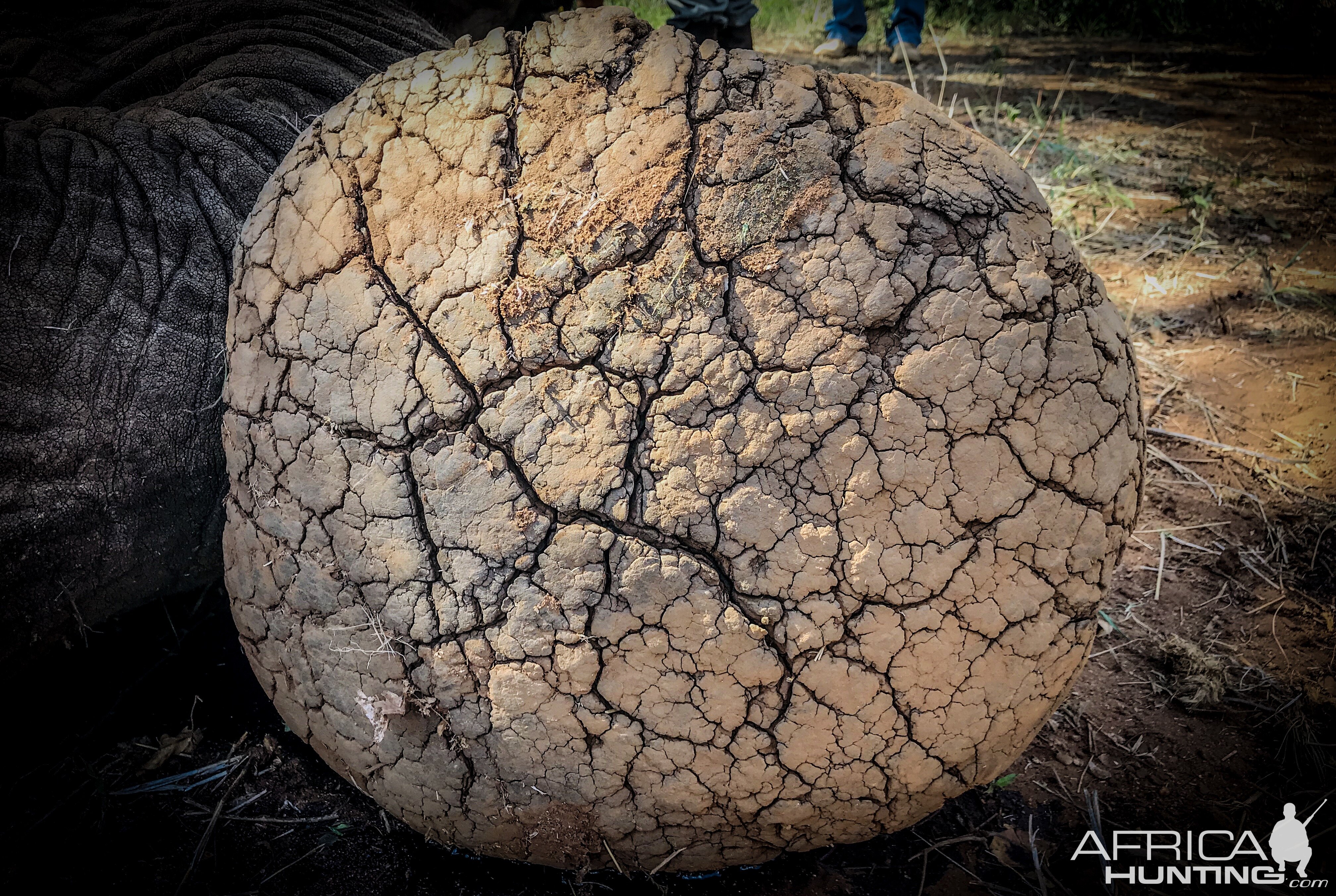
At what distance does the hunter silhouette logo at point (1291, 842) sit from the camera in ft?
5.51

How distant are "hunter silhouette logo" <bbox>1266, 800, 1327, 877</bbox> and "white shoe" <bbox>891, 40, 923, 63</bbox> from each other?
20.0 ft

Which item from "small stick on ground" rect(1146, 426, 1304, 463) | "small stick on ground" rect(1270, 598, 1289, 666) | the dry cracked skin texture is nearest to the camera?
the dry cracked skin texture

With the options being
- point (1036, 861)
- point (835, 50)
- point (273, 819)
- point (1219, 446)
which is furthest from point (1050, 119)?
point (273, 819)

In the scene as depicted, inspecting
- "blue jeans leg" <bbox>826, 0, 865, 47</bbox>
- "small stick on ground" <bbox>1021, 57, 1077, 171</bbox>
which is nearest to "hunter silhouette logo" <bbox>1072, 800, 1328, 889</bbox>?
"small stick on ground" <bbox>1021, 57, 1077, 171</bbox>

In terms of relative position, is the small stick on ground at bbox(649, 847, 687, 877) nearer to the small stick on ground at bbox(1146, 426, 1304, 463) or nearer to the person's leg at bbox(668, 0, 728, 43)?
the small stick on ground at bbox(1146, 426, 1304, 463)

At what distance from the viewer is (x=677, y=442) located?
132 cm

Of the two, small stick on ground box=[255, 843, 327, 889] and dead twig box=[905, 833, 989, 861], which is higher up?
dead twig box=[905, 833, 989, 861]

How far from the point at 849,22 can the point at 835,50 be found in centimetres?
28

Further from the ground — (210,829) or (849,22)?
(849,22)

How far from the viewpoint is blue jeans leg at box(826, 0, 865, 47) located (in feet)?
21.3

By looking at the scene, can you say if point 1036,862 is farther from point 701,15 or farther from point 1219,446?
point 701,15

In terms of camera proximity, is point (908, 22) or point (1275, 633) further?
point (908, 22)

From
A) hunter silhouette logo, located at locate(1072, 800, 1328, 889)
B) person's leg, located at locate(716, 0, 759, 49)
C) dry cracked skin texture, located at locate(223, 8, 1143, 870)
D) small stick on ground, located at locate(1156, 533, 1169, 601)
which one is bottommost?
hunter silhouette logo, located at locate(1072, 800, 1328, 889)

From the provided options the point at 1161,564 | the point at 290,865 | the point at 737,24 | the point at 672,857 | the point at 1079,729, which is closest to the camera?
the point at 672,857
